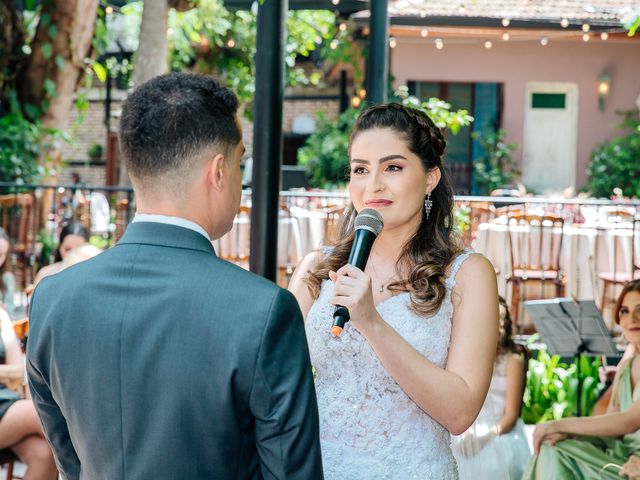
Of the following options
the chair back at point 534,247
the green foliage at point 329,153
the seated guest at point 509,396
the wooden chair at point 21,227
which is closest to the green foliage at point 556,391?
the seated guest at point 509,396

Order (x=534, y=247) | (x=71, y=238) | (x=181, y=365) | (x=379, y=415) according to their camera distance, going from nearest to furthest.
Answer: (x=181, y=365), (x=379, y=415), (x=71, y=238), (x=534, y=247)

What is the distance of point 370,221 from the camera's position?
2260mm

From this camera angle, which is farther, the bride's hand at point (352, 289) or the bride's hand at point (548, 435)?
the bride's hand at point (548, 435)

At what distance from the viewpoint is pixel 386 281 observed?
2574mm

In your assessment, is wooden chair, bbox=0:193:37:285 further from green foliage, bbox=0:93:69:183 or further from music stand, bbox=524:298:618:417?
music stand, bbox=524:298:618:417

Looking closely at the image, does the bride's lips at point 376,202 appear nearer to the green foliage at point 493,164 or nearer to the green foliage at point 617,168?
the green foliage at point 617,168

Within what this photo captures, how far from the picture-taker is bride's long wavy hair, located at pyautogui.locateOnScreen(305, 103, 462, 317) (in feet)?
8.09

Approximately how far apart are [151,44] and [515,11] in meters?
8.45

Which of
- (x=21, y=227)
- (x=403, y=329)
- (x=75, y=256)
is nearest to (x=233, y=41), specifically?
(x=21, y=227)

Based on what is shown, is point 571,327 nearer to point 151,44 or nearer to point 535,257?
point 535,257

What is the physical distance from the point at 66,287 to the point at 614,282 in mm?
7985

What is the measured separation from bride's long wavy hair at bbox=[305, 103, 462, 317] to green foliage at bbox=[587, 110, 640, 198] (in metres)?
14.3

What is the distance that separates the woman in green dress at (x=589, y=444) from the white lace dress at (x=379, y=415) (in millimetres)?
1964

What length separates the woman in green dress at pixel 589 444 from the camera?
419cm
